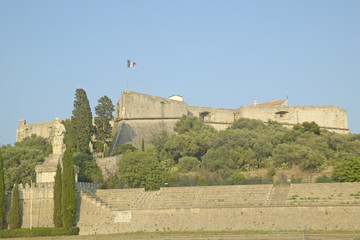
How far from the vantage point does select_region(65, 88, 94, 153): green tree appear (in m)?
46.1

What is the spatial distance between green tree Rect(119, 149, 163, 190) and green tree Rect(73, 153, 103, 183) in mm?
2088

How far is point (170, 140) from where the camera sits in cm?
5050

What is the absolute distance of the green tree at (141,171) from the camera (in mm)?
40544

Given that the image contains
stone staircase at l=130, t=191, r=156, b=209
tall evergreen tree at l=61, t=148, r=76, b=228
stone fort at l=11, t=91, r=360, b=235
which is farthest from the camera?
stone staircase at l=130, t=191, r=156, b=209

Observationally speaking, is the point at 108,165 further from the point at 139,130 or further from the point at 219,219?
the point at 219,219

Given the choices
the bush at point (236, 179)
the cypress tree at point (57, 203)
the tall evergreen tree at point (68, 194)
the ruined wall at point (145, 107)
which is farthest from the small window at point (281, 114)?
the cypress tree at point (57, 203)

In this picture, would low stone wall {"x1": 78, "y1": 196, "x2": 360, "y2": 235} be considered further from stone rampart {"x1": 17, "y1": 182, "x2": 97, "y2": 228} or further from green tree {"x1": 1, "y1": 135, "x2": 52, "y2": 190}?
green tree {"x1": 1, "y1": 135, "x2": 52, "y2": 190}

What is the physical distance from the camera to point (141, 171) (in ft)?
135

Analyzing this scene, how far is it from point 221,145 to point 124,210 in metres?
16.5

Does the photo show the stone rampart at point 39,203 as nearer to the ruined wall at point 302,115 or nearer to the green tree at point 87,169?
the green tree at point 87,169

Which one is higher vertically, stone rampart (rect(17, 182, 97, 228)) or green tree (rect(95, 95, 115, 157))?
green tree (rect(95, 95, 115, 157))

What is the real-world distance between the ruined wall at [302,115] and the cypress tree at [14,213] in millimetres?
33210

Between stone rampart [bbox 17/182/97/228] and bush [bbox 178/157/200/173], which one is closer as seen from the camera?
stone rampart [bbox 17/182/97/228]

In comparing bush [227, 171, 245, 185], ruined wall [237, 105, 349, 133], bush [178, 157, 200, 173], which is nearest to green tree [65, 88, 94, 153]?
bush [178, 157, 200, 173]
